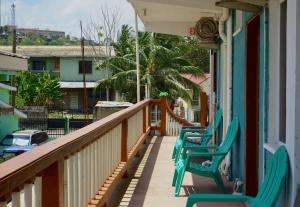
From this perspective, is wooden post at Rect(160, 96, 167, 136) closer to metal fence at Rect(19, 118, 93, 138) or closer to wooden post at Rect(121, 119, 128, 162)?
wooden post at Rect(121, 119, 128, 162)

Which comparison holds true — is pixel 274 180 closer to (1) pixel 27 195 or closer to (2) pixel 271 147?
(2) pixel 271 147

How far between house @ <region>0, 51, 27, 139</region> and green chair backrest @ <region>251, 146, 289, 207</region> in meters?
12.6

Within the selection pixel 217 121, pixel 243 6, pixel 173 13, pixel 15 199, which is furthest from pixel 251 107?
pixel 173 13

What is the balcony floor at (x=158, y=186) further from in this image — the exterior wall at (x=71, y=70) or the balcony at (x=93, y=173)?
the exterior wall at (x=71, y=70)

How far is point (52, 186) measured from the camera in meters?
3.11

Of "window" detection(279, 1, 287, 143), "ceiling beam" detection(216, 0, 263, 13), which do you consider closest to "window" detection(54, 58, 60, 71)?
"ceiling beam" detection(216, 0, 263, 13)

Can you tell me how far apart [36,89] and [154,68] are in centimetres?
1252

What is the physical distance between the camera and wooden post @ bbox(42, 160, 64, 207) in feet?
10.1

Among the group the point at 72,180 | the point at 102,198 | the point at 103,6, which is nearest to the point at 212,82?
the point at 102,198

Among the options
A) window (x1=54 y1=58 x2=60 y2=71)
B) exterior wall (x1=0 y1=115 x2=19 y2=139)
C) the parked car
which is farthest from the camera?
window (x1=54 y1=58 x2=60 y2=71)

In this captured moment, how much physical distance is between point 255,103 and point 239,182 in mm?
973

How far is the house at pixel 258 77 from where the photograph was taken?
126 inches

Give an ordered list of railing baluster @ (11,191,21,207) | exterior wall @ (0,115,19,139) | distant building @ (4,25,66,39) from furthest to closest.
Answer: distant building @ (4,25,66,39) < exterior wall @ (0,115,19,139) < railing baluster @ (11,191,21,207)

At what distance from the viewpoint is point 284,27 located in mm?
3828
